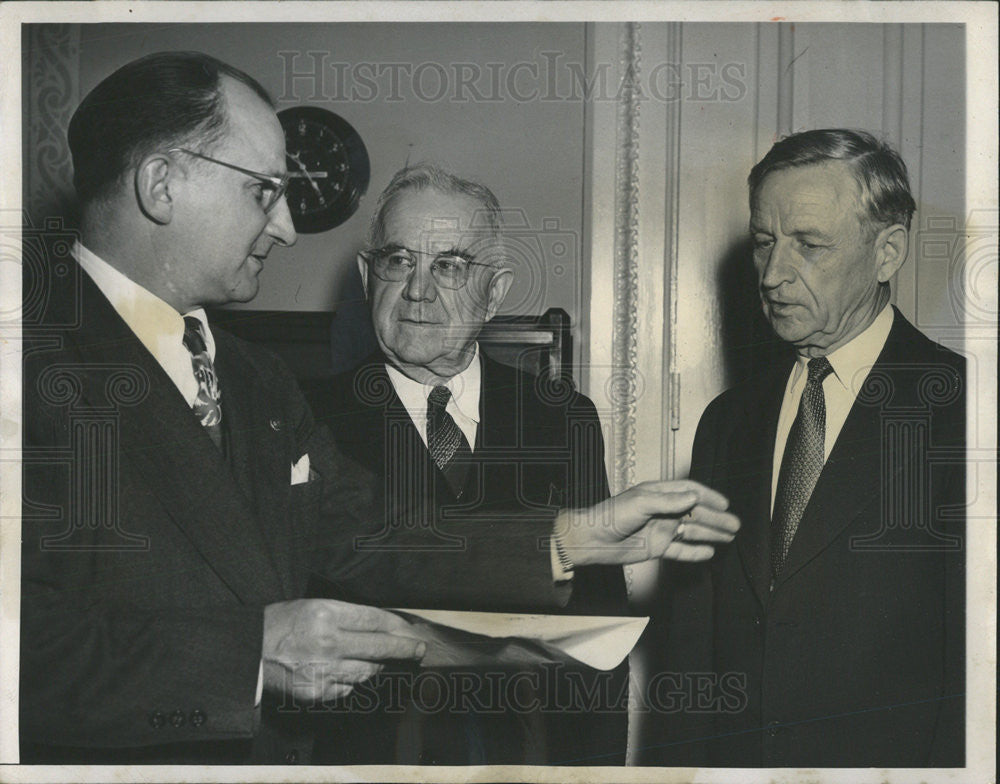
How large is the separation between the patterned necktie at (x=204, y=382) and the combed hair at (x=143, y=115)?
0.30 metres

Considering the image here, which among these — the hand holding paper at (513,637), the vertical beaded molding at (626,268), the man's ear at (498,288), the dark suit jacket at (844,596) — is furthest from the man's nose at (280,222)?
the dark suit jacket at (844,596)

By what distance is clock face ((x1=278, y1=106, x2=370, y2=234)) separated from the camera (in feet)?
6.66

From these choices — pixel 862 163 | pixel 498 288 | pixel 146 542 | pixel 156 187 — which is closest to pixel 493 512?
pixel 498 288

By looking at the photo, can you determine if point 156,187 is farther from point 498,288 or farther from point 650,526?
point 650,526

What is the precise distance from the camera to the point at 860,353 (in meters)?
2.05

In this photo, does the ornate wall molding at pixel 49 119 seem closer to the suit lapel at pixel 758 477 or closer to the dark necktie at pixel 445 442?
the dark necktie at pixel 445 442

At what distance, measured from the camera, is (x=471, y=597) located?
203 cm

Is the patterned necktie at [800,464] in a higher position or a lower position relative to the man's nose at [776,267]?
lower

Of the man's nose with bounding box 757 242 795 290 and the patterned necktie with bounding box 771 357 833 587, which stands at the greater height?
the man's nose with bounding box 757 242 795 290

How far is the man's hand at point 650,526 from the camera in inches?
80.4

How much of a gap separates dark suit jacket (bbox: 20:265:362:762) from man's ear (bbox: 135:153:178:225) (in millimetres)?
181

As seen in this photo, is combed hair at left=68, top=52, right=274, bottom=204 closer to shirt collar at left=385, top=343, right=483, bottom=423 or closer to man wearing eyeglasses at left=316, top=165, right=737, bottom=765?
man wearing eyeglasses at left=316, top=165, right=737, bottom=765

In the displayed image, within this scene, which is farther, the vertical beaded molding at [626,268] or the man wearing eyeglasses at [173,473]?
the vertical beaded molding at [626,268]

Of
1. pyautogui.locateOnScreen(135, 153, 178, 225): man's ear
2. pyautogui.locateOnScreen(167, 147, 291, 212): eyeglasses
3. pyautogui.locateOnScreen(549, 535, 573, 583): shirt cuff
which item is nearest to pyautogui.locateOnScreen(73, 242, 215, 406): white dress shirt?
pyautogui.locateOnScreen(135, 153, 178, 225): man's ear
